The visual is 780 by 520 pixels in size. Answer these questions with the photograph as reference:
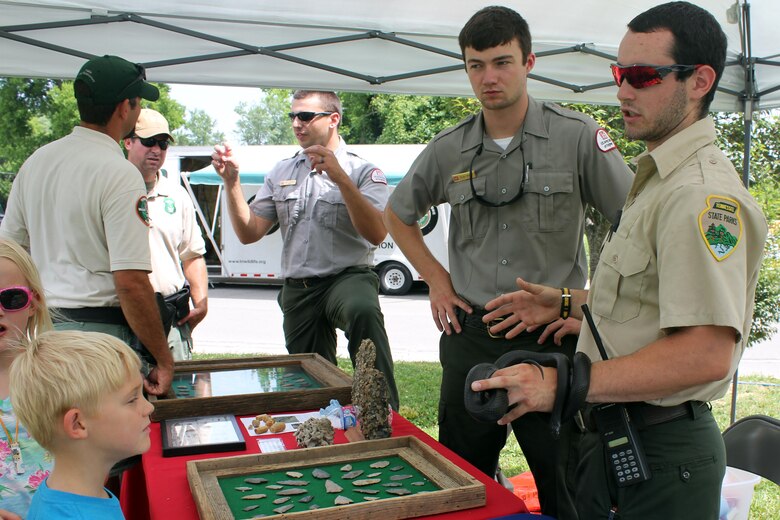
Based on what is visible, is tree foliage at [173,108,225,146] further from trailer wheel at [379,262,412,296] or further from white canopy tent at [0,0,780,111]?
white canopy tent at [0,0,780,111]

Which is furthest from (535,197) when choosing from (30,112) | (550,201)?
(30,112)

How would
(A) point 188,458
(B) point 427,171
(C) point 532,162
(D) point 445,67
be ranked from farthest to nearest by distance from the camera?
(D) point 445,67 < (B) point 427,171 < (C) point 532,162 < (A) point 188,458

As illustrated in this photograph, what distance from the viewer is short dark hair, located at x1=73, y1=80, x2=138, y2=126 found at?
8.66 ft

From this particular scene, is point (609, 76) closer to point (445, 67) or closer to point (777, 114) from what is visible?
point (445, 67)

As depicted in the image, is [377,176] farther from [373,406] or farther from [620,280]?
[620,280]

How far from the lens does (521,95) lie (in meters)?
2.52

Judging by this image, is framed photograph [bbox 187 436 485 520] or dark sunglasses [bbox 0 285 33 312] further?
dark sunglasses [bbox 0 285 33 312]

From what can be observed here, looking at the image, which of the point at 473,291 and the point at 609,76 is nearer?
the point at 473,291

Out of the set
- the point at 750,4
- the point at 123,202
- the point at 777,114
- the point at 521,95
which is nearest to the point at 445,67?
the point at 750,4

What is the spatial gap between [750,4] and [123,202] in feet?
10.5

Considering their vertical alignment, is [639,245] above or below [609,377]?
above

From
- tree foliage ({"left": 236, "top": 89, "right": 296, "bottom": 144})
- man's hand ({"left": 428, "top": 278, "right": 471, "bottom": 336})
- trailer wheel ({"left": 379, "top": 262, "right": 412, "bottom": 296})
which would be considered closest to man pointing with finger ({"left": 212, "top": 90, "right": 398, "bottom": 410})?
man's hand ({"left": 428, "top": 278, "right": 471, "bottom": 336})

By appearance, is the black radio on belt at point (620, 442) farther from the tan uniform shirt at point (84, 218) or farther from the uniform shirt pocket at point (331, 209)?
the uniform shirt pocket at point (331, 209)

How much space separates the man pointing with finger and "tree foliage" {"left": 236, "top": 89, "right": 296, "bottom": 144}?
188 ft
